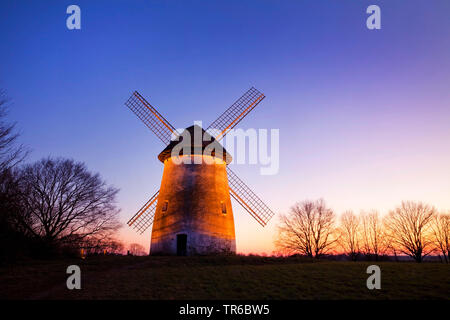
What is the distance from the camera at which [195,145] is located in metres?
19.0

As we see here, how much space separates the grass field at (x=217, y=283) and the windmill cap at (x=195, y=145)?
8.03 metres

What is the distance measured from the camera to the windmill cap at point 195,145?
1894 centimetres

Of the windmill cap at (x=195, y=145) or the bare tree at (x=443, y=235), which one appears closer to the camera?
the windmill cap at (x=195, y=145)

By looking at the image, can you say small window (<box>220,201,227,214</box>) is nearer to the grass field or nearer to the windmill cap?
the windmill cap

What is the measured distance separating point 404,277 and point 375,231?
3663 cm

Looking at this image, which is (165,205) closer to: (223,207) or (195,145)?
(223,207)

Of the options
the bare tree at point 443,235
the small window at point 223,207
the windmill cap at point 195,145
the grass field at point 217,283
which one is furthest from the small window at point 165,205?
the bare tree at point 443,235

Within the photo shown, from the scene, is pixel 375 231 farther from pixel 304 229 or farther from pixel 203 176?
pixel 203 176

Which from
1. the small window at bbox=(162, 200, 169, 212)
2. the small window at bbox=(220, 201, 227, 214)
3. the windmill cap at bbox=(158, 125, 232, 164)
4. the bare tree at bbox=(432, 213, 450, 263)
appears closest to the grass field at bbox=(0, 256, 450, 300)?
the small window at bbox=(162, 200, 169, 212)

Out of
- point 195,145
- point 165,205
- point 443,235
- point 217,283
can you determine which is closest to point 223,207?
point 165,205

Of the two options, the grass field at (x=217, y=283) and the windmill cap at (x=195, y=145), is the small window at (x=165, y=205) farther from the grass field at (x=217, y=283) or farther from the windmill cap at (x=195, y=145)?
the grass field at (x=217, y=283)

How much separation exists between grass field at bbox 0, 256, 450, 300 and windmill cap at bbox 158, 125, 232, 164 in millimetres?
8032
